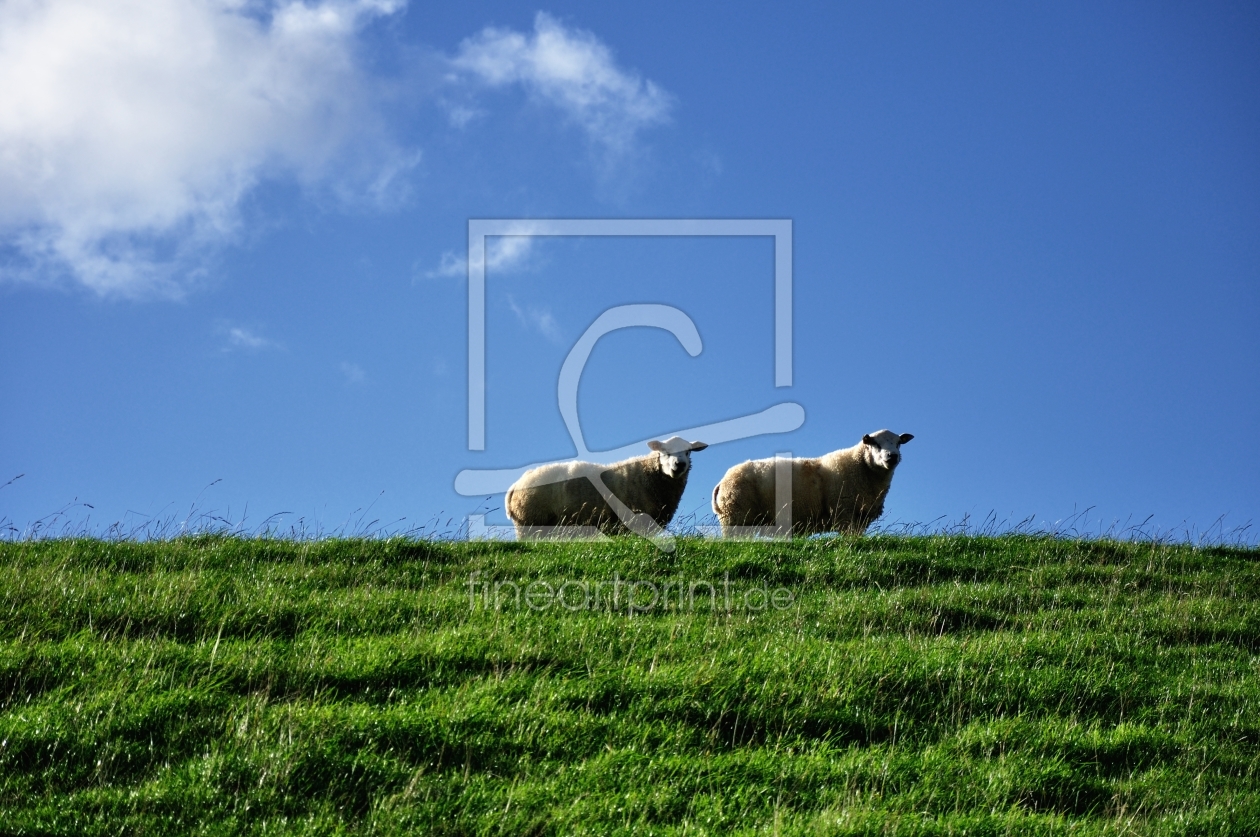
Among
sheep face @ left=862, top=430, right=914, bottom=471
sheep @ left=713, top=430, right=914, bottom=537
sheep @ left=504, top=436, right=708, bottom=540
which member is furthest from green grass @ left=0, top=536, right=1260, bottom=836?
sheep face @ left=862, top=430, right=914, bottom=471

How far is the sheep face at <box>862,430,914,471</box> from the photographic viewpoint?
62.6 feet

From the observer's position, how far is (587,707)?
323 inches

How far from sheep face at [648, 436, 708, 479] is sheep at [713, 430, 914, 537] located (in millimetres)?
951

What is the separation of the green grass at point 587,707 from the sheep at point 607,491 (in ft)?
17.7

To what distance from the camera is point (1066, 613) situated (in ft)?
40.3

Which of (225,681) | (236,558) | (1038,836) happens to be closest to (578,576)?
(236,558)

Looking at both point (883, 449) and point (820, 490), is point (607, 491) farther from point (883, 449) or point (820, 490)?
point (883, 449)

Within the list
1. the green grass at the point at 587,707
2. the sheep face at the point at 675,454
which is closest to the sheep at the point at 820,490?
the sheep face at the point at 675,454

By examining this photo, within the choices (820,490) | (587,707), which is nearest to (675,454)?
(820,490)

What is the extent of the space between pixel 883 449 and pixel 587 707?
12180 mm

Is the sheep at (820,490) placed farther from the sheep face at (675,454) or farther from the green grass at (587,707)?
the green grass at (587,707)

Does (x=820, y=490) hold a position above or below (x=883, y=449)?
below

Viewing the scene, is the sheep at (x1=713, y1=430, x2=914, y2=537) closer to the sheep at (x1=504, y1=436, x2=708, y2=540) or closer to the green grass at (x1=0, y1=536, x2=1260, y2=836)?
the sheep at (x1=504, y1=436, x2=708, y2=540)

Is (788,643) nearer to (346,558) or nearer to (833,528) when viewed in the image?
(346,558)
